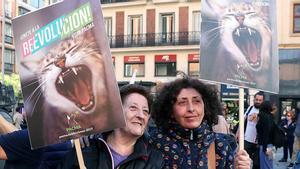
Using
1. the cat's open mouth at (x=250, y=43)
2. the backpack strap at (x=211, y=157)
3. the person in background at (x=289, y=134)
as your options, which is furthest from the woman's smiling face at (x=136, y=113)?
the person in background at (x=289, y=134)

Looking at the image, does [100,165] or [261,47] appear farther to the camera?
[261,47]

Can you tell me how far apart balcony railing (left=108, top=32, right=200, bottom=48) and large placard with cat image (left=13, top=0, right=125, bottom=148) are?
27442 mm

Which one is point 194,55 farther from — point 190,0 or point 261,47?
point 261,47

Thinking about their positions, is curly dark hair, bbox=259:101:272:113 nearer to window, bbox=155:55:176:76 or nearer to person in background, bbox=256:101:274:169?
person in background, bbox=256:101:274:169

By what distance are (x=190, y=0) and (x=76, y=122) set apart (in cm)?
2810

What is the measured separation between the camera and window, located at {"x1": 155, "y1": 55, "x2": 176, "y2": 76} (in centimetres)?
2977

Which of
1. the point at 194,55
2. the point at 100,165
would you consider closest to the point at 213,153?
the point at 100,165

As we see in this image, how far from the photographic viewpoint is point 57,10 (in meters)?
2.50

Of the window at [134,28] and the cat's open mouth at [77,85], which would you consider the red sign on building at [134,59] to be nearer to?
the window at [134,28]

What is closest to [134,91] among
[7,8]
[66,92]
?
[66,92]

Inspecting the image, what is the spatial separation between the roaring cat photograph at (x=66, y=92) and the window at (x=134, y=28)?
94.5 feet

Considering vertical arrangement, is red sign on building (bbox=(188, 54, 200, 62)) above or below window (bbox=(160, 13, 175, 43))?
below

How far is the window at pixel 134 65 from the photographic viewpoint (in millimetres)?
30656


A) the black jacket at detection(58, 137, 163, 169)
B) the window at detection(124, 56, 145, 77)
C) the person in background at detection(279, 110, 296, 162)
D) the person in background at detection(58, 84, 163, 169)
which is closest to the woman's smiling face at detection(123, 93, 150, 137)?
the person in background at detection(58, 84, 163, 169)
